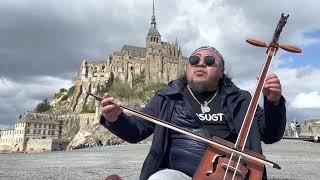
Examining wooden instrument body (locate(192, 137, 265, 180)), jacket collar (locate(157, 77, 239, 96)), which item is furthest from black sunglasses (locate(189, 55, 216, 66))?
wooden instrument body (locate(192, 137, 265, 180))

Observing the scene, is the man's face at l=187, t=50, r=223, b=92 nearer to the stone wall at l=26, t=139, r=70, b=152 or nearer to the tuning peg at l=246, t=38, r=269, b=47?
the tuning peg at l=246, t=38, r=269, b=47

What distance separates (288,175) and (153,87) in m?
97.2

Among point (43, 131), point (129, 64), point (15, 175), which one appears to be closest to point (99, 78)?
point (129, 64)

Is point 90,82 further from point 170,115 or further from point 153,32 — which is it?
point 170,115

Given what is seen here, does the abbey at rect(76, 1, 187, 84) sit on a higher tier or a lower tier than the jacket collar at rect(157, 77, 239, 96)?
higher

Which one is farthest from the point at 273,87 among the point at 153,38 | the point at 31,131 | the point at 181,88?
the point at 153,38

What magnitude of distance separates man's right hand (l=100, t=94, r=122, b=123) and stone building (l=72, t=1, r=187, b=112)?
10344 cm

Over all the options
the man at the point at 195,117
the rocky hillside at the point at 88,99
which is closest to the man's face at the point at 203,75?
the man at the point at 195,117

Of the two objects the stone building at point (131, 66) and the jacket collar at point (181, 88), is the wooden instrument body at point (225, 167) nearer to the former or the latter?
the jacket collar at point (181, 88)

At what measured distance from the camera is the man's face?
3.55 metres

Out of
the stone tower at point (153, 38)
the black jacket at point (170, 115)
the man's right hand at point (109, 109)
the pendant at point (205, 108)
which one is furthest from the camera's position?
the stone tower at point (153, 38)

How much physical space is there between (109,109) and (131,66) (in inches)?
4237

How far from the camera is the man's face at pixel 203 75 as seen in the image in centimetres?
355

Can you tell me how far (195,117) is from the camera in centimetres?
347
